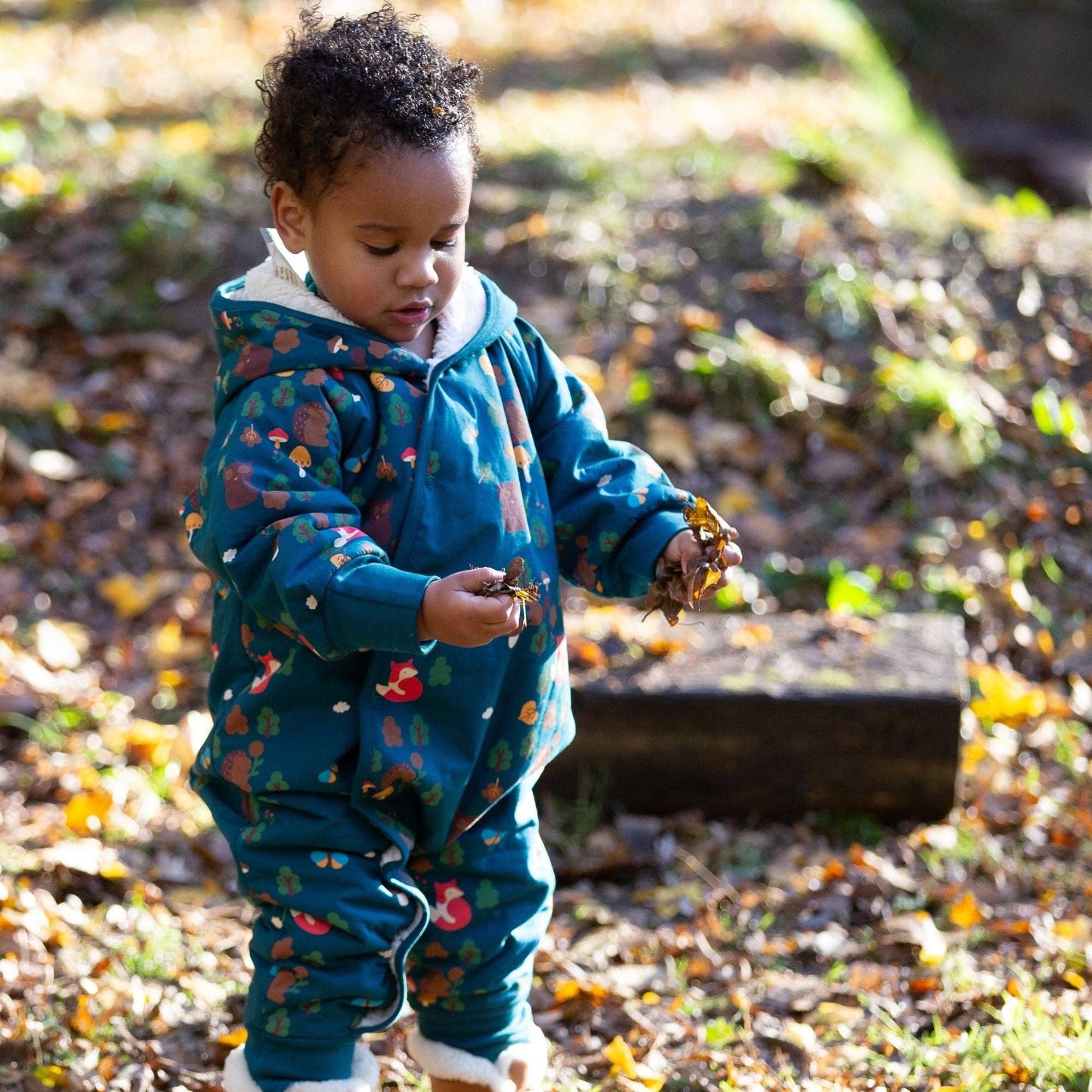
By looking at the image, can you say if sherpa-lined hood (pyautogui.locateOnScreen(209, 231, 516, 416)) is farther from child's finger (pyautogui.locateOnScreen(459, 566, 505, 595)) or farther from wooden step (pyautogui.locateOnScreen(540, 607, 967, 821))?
wooden step (pyautogui.locateOnScreen(540, 607, 967, 821))

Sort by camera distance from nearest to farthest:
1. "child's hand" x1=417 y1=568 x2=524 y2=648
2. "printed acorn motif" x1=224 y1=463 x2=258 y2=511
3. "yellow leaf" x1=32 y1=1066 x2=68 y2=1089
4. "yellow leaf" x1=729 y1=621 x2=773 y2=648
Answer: "child's hand" x1=417 y1=568 x2=524 y2=648 < "printed acorn motif" x1=224 y1=463 x2=258 y2=511 < "yellow leaf" x1=32 y1=1066 x2=68 y2=1089 < "yellow leaf" x1=729 y1=621 x2=773 y2=648

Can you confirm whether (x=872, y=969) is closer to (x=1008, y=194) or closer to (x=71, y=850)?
(x=71, y=850)

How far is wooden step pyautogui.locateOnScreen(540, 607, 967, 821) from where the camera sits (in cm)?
365

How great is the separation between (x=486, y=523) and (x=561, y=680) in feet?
1.19

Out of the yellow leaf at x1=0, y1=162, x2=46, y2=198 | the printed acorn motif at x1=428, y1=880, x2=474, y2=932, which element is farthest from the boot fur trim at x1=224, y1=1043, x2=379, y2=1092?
the yellow leaf at x1=0, y1=162, x2=46, y2=198

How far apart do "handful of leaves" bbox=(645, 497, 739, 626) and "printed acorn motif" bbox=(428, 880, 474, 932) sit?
1.81ft

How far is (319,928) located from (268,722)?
318 millimetres

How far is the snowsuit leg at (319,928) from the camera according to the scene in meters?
2.25

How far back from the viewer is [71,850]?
343cm

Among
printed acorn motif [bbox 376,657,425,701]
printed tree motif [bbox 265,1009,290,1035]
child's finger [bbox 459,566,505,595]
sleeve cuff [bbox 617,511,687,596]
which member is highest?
child's finger [bbox 459,566,505,595]

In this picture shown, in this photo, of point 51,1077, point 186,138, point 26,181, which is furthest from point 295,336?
point 186,138

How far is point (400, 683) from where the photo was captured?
2256 millimetres

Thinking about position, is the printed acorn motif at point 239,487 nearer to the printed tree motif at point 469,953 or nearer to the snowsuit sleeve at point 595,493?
the snowsuit sleeve at point 595,493

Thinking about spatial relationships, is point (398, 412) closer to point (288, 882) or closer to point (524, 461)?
point (524, 461)
